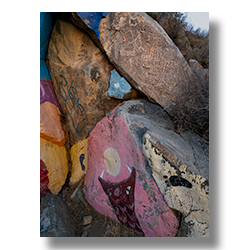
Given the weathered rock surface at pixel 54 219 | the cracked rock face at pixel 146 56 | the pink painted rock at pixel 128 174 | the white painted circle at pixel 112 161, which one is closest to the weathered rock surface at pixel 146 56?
the cracked rock face at pixel 146 56

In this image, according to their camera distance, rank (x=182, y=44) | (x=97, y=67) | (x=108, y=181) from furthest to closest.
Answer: (x=182, y=44) < (x=97, y=67) < (x=108, y=181)

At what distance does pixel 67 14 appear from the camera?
1.96 m

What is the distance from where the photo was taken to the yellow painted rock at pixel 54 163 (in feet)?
6.20

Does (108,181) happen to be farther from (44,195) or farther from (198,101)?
(198,101)

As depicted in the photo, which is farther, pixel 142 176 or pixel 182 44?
pixel 182 44

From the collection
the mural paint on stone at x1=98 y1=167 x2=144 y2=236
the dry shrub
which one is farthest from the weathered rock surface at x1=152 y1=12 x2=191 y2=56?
the mural paint on stone at x1=98 y1=167 x2=144 y2=236

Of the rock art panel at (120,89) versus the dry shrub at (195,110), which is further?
the rock art panel at (120,89)

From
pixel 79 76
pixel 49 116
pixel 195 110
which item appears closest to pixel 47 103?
pixel 49 116

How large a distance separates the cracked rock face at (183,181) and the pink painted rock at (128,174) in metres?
0.08

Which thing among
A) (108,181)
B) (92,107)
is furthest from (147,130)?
(92,107)

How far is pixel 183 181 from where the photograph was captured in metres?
1.34

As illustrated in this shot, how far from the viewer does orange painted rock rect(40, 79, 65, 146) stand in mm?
1944

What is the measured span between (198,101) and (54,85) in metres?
1.86

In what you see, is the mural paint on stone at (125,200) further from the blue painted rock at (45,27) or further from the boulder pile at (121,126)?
the blue painted rock at (45,27)
